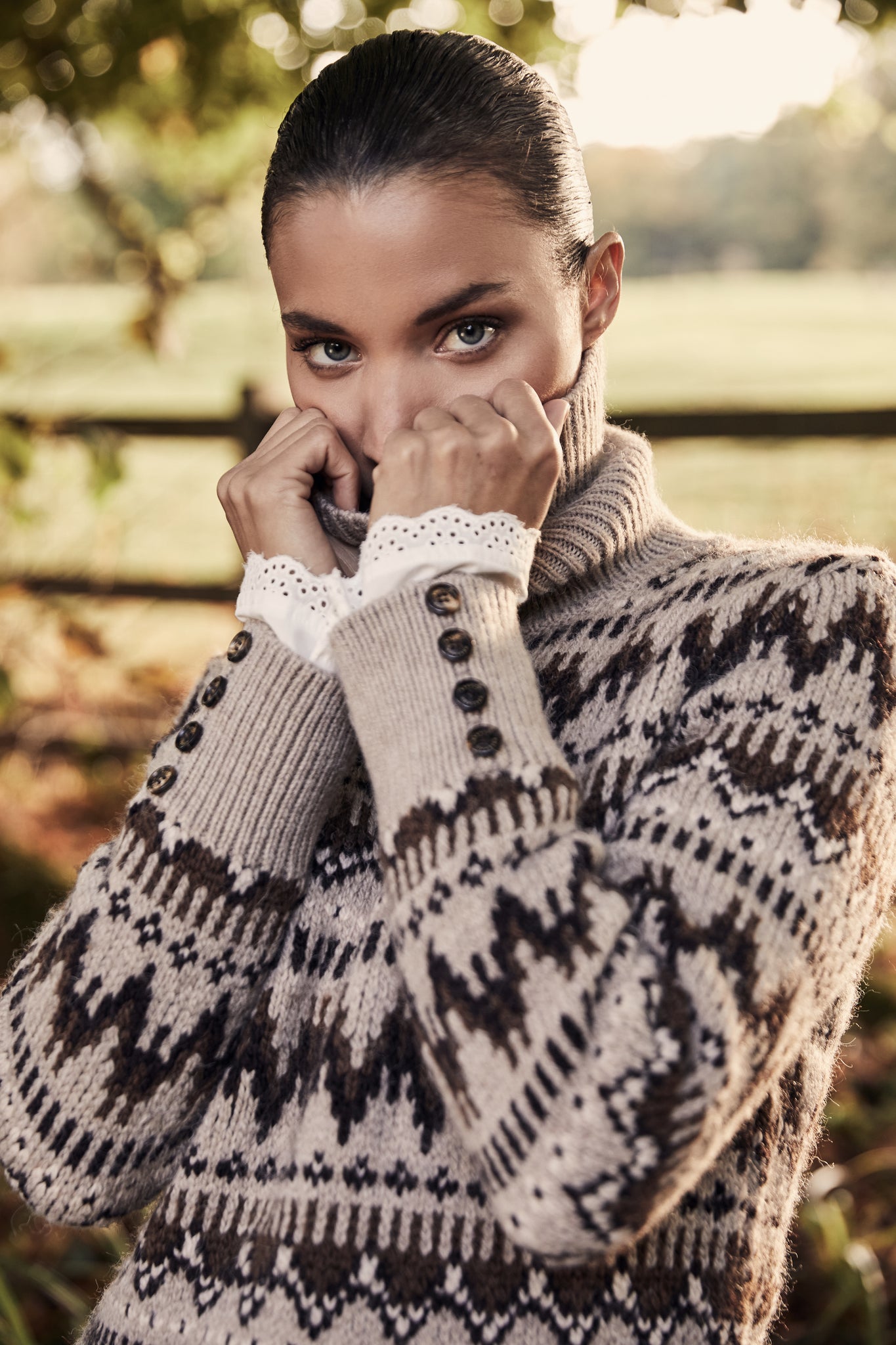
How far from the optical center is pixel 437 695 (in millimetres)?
1093

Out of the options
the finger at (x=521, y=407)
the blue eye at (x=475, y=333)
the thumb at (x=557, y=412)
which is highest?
the blue eye at (x=475, y=333)

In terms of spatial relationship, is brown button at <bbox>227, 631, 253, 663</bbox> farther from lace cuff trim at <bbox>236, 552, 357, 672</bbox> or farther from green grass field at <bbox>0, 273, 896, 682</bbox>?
green grass field at <bbox>0, 273, 896, 682</bbox>

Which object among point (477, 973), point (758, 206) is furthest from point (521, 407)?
point (758, 206)

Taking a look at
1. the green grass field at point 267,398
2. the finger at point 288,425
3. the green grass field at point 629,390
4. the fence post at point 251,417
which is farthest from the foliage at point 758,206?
the finger at point 288,425

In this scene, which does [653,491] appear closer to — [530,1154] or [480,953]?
[480,953]

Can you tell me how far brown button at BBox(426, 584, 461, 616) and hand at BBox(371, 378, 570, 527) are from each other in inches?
4.4

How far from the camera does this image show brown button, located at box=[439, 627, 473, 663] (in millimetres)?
1100

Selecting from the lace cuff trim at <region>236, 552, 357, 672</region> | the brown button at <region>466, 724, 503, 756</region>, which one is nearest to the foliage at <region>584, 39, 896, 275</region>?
the lace cuff trim at <region>236, 552, 357, 672</region>

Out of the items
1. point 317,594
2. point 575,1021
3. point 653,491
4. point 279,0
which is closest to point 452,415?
point 317,594

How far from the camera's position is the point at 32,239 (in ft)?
52.5

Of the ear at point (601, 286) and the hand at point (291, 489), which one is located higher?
the ear at point (601, 286)

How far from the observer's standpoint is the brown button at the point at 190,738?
1255mm

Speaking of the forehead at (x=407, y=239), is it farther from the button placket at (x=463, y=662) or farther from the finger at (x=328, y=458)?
the button placket at (x=463, y=662)

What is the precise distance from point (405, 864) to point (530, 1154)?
280mm
